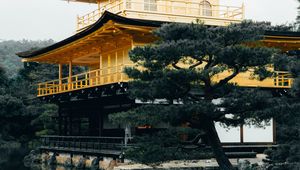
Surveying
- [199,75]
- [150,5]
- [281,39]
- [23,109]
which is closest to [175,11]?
[150,5]

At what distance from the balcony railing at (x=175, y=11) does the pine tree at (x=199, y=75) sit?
10.6 meters

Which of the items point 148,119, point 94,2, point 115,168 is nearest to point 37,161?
point 94,2

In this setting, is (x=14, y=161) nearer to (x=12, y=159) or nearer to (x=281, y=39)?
(x=12, y=159)

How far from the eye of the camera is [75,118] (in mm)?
41750

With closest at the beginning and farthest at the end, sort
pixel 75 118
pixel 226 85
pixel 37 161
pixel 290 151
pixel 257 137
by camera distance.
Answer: pixel 290 151
pixel 226 85
pixel 257 137
pixel 37 161
pixel 75 118

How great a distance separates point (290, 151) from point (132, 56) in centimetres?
703

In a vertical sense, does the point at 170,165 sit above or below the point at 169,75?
below

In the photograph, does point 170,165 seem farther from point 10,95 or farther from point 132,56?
point 10,95

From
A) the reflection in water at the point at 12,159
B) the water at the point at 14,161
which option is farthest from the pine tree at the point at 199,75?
the reflection in water at the point at 12,159

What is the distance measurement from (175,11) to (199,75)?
13807 millimetres

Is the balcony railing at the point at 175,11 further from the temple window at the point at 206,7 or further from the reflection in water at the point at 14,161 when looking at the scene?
the reflection in water at the point at 14,161

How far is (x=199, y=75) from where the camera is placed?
19.8m

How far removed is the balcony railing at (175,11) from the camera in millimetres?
31500

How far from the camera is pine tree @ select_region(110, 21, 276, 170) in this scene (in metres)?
19.9
